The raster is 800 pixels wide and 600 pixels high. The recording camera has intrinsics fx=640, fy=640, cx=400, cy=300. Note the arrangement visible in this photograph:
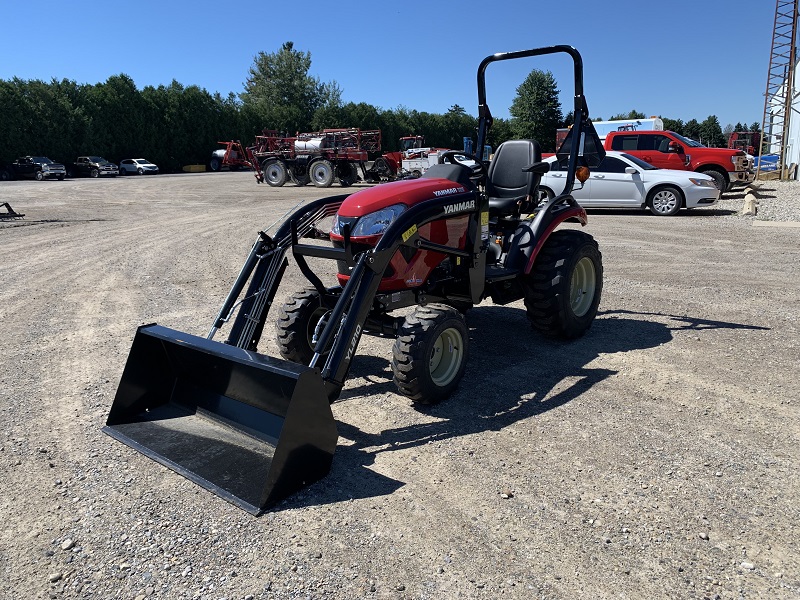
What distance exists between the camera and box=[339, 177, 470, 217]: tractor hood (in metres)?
4.29

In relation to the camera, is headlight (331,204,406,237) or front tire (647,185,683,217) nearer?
headlight (331,204,406,237)

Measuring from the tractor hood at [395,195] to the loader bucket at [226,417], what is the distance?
1.29 meters

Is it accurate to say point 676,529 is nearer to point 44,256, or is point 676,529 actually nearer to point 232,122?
point 44,256

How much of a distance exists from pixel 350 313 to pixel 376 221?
0.86m

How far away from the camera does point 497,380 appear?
4727mm

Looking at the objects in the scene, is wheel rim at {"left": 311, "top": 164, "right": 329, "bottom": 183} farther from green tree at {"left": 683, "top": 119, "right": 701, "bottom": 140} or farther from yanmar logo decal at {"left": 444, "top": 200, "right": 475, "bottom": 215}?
green tree at {"left": 683, "top": 119, "right": 701, "bottom": 140}

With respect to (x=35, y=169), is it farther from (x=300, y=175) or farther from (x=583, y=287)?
(x=583, y=287)

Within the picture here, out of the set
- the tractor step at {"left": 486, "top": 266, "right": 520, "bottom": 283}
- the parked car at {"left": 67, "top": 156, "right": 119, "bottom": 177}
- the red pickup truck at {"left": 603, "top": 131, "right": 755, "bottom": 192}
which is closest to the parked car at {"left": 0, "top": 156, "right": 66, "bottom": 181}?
the parked car at {"left": 67, "top": 156, "right": 119, "bottom": 177}

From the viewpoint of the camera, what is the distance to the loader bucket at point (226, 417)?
3.14m

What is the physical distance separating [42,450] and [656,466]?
3.46 meters

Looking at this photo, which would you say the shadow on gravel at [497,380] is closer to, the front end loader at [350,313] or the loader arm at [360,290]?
the front end loader at [350,313]

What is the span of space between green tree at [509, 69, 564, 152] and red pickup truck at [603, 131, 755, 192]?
32.6m

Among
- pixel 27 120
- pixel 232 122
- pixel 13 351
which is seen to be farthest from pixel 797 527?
pixel 232 122

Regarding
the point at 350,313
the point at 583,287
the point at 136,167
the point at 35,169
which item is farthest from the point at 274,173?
the point at 350,313
